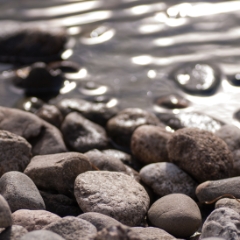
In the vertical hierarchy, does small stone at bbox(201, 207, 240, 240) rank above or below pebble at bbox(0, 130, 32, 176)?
below

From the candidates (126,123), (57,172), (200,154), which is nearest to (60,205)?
(57,172)

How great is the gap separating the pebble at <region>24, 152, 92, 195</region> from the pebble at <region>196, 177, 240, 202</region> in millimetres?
631

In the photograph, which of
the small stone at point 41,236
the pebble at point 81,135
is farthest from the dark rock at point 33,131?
the small stone at point 41,236

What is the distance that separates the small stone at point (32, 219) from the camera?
260 cm

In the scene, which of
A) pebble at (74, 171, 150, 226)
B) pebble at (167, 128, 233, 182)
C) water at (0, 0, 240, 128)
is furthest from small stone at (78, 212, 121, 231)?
water at (0, 0, 240, 128)

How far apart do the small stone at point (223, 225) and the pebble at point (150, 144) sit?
1067 millimetres

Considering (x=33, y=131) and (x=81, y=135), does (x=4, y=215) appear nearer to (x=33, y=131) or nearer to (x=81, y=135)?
(x=33, y=131)

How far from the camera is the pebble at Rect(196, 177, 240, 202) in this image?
3.09 m

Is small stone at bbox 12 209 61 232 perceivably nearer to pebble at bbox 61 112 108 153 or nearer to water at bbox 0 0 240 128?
pebble at bbox 61 112 108 153

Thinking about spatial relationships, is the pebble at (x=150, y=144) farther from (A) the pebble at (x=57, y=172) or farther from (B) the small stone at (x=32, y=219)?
(B) the small stone at (x=32, y=219)

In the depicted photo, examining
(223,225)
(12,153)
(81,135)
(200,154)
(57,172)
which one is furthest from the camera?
(81,135)

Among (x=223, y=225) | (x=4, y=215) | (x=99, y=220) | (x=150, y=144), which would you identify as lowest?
(x=150, y=144)

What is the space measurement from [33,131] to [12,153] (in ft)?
1.57

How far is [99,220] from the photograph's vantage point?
2.56 meters
